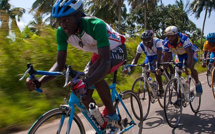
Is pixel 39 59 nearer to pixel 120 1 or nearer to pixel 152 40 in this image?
pixel 152 40

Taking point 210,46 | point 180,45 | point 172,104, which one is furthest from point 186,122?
point 210,46

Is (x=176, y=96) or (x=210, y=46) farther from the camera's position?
(x=210, y=46)

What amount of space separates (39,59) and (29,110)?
1.73 metres

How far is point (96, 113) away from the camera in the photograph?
8.66 ft

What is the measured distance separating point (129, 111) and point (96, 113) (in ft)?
4.09

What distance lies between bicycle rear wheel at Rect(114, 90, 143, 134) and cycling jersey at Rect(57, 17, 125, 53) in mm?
969

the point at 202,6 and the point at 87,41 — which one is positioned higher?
the point at 202,6

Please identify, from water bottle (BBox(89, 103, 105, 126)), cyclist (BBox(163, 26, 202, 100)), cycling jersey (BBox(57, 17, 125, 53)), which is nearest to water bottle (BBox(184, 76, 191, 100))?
cyclist (BBox(163, 26, 202, 100))

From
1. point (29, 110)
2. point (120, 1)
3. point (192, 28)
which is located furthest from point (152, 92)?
point (192, 28)

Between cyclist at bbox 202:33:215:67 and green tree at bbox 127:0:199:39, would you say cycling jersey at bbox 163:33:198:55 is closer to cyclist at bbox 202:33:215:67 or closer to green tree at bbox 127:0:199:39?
cyclist at bbox 202:33:215:67

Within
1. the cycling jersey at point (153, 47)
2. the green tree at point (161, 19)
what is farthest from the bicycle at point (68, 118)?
the green tree at point (161, 19)

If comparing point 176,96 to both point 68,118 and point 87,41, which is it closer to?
point 87,41

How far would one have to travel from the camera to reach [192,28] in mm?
36125

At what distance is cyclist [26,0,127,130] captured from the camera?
7.69 feet
